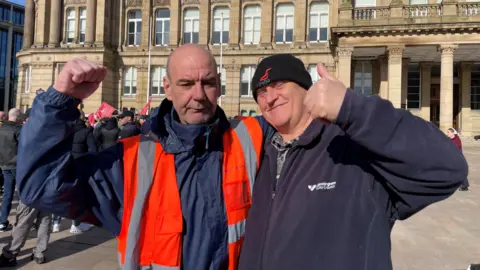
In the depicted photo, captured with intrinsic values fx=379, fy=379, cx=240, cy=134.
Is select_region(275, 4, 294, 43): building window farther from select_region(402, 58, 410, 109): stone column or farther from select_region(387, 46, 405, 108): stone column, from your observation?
select_region(387, 46, 405, 108): stone column

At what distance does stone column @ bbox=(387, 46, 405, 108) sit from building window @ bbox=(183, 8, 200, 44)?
17.0 metres

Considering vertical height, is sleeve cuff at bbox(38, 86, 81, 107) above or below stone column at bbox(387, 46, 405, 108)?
below

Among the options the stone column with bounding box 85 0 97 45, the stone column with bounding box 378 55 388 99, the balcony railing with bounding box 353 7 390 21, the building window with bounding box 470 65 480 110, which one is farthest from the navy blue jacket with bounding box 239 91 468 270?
the stone column with bounding box 85 0 97 45

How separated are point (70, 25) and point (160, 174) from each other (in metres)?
38.4

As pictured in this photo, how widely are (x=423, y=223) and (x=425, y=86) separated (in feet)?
78.6

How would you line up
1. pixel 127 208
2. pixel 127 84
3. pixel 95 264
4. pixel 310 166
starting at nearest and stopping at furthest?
pixel 310 166
pixel 127 208
pixel 95 264
pixel 127 84

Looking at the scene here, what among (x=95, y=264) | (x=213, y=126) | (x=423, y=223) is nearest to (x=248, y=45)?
(x=423, y=223)

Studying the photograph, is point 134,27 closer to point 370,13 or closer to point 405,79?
point 370,13

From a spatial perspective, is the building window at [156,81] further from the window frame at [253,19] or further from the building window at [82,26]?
the window frame at [253,19]

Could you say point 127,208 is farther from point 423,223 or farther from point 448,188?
point 423,223

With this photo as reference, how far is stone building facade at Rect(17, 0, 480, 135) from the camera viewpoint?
935 inches

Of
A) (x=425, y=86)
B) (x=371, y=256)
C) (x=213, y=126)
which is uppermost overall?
(x=425, y=86)

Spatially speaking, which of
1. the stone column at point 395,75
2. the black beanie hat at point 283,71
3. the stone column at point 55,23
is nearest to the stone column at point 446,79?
the stone column at point 395,75

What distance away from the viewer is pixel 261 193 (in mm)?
1854
